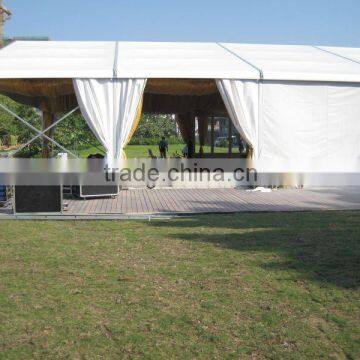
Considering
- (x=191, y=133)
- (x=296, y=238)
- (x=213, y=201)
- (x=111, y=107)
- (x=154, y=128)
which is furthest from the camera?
(x=154, y=128)

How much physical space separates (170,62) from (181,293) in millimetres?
8621

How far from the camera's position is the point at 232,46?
1560 centimetres

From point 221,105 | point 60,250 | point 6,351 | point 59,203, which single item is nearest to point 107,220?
point 59,203

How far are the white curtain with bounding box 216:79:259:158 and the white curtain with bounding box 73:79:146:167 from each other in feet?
6.52

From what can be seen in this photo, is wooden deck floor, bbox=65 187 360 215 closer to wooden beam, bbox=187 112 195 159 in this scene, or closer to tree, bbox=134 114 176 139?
wooden beam, bbox=187 112 195 159

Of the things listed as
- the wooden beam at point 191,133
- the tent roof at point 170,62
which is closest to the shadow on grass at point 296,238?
the tent roof at point 170,62

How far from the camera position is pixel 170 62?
12516 millimetres

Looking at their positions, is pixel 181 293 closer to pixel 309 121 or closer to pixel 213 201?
pixel 213 201

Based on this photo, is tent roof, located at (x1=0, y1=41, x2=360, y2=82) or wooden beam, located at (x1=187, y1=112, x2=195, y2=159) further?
wooden beam, located at (x1=187, y1=112, x2=195, y2=159)

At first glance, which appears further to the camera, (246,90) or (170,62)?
(170,62)

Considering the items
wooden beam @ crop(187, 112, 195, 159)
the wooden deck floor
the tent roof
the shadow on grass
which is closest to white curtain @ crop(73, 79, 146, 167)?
the tent roof

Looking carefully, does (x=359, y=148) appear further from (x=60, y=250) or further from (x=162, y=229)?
(x=60, y=250)

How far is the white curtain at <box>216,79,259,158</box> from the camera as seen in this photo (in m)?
12.2

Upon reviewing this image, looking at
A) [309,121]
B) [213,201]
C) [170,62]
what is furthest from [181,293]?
[309,121]
